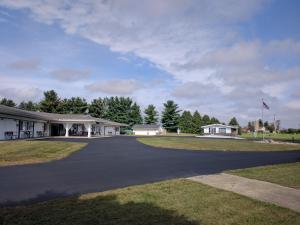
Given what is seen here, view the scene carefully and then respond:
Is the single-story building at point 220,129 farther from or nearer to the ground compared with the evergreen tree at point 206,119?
nearer to the ground

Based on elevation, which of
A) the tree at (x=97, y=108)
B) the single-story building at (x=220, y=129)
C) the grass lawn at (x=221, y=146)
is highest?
the tree at (x=97, y=108)

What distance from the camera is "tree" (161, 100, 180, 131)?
305 ft

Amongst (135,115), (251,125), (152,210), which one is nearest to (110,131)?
(135,115)

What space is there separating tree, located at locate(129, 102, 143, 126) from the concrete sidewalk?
A: 3225 inches

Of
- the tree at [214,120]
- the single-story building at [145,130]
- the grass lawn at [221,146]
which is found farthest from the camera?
the tree at [214,120]

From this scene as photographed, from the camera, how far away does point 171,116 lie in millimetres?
92938

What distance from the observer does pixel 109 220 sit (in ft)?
17.7

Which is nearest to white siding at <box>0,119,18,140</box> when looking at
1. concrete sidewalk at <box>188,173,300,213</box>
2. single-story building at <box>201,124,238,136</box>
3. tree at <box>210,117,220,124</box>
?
concrete sidewalk at <box>188,173,300,213</box>

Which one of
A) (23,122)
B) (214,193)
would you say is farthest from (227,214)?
(23,122)

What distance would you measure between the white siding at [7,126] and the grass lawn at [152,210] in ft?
82.7

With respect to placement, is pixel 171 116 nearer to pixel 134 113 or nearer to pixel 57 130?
pixel 134 113

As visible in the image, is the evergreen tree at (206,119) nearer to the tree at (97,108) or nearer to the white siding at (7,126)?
the tree at (97,108)

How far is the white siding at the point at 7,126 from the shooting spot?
28703 mm

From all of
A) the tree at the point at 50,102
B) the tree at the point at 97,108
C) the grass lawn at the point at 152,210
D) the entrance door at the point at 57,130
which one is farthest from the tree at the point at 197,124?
the grass lawn at the point at 152,210
